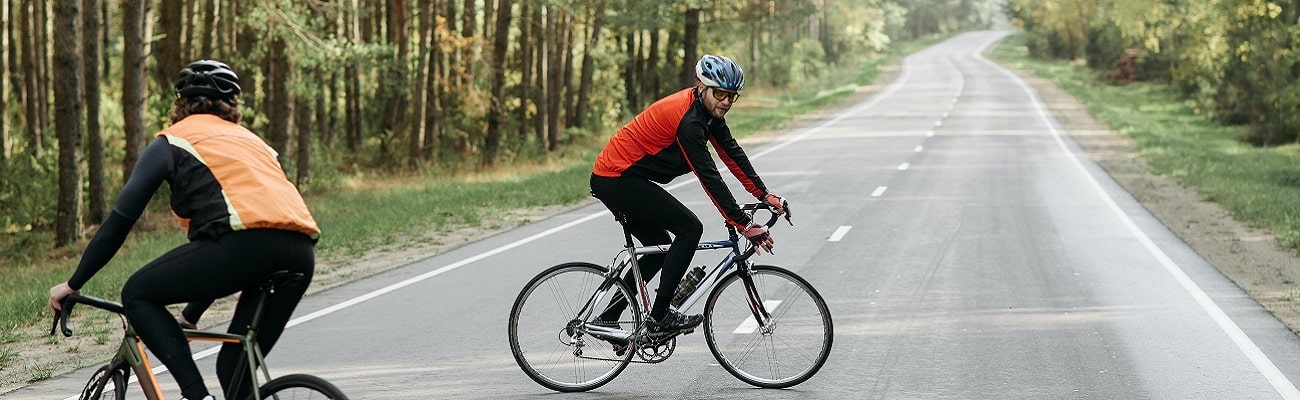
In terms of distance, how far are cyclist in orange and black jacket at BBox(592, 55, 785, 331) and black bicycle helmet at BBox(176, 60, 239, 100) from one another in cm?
253

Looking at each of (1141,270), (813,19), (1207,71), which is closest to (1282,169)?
(1141,270)

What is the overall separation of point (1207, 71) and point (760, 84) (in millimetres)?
26686

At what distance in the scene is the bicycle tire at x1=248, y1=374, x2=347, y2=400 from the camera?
4.20 m

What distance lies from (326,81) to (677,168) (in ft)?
113

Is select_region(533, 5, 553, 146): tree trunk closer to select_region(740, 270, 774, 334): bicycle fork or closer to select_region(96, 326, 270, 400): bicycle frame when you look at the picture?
select_region(740, 270, 774, 334): bicycle fork

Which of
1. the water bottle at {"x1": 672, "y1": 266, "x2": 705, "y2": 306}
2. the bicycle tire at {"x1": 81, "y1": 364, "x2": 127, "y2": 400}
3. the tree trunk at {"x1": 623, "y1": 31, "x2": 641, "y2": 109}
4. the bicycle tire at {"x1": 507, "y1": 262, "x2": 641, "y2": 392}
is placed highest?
the bicycle tire at {"x1": 81, "y1": 364, "x2": 127, "y2": 400}

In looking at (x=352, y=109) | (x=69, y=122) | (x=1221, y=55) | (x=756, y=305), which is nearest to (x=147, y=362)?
(x=756, y=305)

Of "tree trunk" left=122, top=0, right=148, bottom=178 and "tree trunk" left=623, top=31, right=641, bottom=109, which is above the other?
"tree trunk" left=122, top=0, right=148, bottom=178

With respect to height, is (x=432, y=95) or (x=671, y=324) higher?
(x=671, y=324)

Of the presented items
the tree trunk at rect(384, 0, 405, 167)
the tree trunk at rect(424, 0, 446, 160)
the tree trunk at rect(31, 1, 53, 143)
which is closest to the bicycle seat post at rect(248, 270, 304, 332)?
the tree trunk at rect(384, 0, 405, 167)

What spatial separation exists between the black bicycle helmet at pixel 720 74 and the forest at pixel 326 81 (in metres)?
13.2

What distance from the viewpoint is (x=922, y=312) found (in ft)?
31.9

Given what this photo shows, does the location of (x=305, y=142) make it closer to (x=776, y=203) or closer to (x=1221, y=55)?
(x=776, y=203)

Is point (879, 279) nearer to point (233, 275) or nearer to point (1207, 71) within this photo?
point (233, 275)
